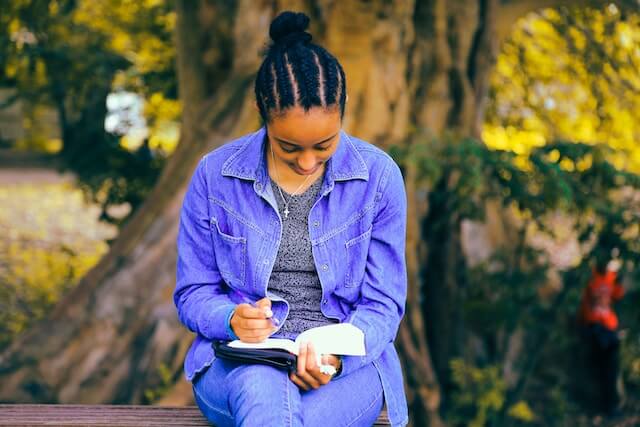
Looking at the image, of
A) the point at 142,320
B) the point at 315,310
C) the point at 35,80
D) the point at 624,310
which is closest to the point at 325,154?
the point at 315,310

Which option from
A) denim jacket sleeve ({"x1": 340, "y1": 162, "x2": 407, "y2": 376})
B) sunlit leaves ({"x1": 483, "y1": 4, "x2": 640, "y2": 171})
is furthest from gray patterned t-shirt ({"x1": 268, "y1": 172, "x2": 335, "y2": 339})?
sunlit leaves ({"x1": 483, "y1": 4, "x2": 640, "y2": 171})

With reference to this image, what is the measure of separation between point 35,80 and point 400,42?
8.73 feet

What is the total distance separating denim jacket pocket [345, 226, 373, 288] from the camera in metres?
2.83

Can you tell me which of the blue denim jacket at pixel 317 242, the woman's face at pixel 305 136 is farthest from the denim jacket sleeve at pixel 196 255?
the woman's face at pixel 305 136

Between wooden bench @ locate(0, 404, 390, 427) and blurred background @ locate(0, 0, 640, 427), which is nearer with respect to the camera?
wooden bench @ locate(0, 404, 390, 427)

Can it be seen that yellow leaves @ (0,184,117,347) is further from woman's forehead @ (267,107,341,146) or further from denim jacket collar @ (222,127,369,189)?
woman's forehead @ (267,107,341,146)

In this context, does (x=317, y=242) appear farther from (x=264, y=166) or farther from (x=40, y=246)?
(x=40, y=246)

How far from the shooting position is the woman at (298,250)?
2.73 metres

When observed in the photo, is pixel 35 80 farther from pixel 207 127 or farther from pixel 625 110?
pixel 625 110

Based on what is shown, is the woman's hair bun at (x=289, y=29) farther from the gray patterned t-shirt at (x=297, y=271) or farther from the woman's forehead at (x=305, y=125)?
the gray patterned t-shirt at (x=297, y=271)

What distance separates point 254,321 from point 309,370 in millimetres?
190

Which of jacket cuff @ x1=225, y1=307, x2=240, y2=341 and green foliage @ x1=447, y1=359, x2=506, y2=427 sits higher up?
jacket cuff @ x1=225, y1=307, x2=240, y2=341

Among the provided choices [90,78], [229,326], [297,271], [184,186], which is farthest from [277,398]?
[90,78]

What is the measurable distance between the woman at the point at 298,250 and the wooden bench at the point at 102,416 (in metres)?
0.19
